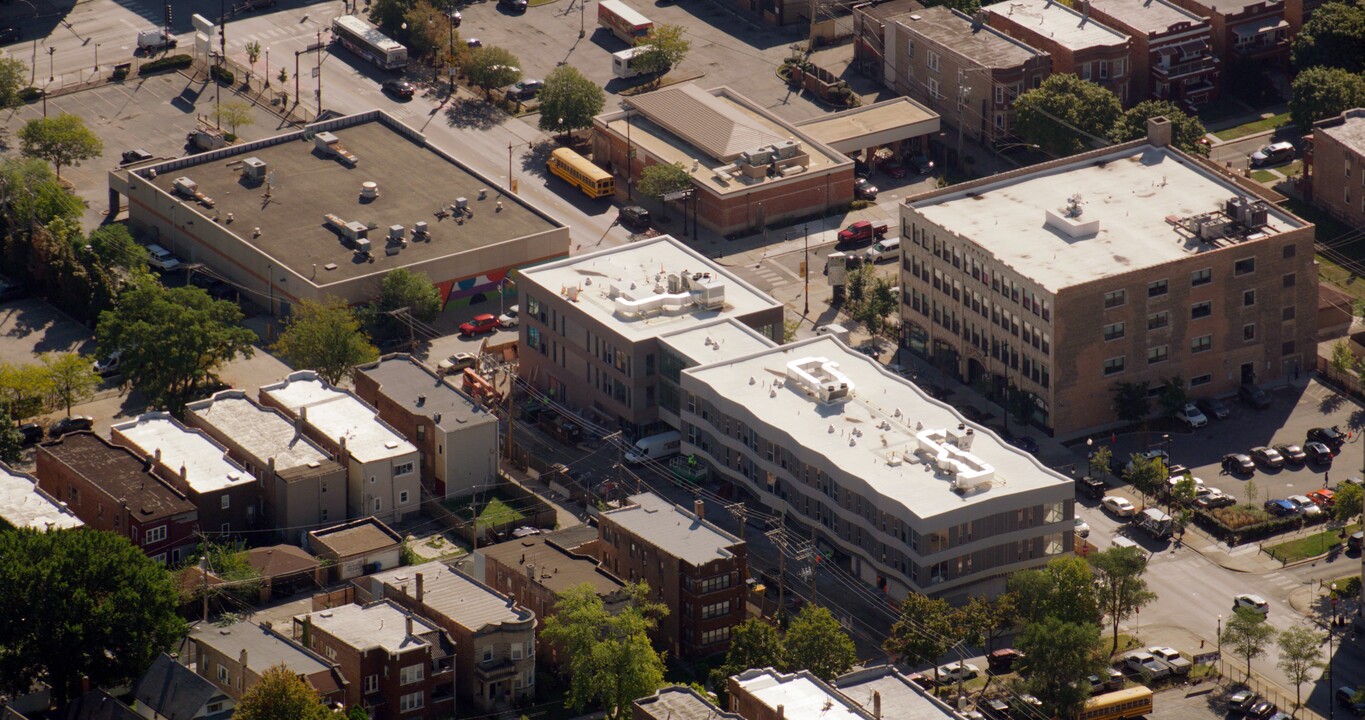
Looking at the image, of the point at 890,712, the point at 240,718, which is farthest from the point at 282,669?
the point at 890,712

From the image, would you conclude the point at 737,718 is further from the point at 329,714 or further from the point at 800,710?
the point at 329,714

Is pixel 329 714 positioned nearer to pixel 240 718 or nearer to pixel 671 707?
pixel 240 718

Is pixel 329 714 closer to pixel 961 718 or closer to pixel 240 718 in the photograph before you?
pixel 240 718

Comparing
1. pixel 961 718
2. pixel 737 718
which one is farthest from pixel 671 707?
pixel 961 718

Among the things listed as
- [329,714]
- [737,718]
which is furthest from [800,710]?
[329,714]

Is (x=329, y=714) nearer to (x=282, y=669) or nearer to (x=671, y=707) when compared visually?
(x=282, y=669)
